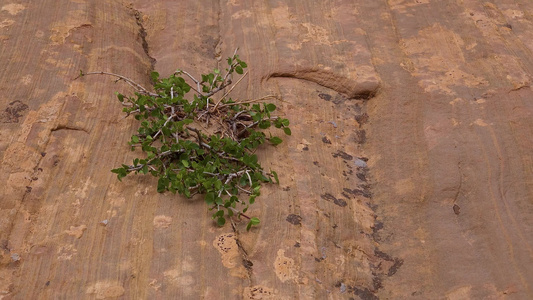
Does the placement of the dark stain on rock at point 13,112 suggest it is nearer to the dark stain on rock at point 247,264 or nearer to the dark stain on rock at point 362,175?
the dark stain on rock at point 247,264

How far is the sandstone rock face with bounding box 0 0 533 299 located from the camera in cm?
267

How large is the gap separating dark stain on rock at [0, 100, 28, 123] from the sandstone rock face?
0.04 ft

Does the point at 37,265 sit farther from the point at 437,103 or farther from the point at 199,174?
the point at 437,103

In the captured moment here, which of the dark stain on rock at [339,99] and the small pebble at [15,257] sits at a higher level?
the small pebble at [15,257]

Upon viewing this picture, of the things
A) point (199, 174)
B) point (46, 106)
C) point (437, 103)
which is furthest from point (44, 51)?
point (437, 103)

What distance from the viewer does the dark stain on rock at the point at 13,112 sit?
3.28 metres

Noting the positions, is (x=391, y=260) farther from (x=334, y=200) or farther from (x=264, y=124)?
(x=264, y=124)

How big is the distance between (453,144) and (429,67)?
81 cm

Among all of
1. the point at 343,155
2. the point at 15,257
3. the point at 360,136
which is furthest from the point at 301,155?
the point at 15,257

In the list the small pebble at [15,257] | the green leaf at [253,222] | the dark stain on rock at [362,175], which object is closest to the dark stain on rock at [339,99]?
the dark stain on rock at [362,175]

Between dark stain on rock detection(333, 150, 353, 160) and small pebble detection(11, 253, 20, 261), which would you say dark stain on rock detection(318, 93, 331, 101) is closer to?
dark stain on rock detection(333, 150, 353, 160)

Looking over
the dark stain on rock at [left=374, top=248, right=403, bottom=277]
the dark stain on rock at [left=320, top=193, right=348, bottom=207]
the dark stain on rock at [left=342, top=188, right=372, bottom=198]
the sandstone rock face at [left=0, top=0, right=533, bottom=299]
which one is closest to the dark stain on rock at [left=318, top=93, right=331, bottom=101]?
the sandstone rock face at [left=0, top=0, right=533, bottom=299]

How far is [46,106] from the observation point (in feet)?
11.1

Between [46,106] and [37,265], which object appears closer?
[37,265]
